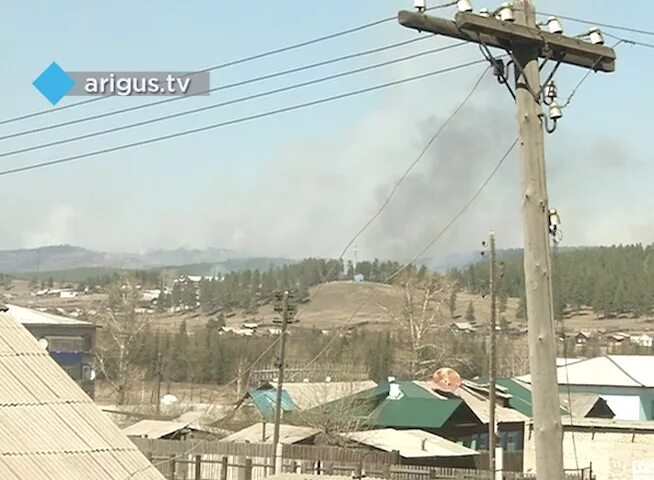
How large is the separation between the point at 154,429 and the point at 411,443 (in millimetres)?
13201

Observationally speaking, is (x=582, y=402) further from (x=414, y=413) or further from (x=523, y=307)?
(x=523, y=307)

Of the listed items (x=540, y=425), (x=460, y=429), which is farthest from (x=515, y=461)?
(x=540, y=425)

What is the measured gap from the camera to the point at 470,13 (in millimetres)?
10898

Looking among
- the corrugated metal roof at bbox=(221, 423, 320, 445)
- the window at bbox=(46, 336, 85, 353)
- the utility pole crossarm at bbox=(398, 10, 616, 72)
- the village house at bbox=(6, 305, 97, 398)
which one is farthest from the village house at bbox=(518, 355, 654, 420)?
the utility pole crossarm at bbox=(398, 10, 616, 72)

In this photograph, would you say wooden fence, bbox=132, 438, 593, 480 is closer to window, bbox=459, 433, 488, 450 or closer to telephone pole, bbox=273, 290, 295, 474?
telephone pole, bbox=273, 290, 295, 474

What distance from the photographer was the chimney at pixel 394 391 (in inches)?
1971

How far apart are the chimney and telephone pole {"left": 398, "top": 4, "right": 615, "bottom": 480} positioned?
130 feet

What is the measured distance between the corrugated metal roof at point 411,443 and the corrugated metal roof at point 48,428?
24.9m

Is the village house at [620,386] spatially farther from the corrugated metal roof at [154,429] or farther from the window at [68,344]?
the window at [68,344]

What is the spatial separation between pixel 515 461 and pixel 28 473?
35221mm

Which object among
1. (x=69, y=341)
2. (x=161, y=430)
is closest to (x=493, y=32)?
(x=161, y=430)

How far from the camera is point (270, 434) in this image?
46125mm

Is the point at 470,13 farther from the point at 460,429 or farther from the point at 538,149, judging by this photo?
the point at 460,429

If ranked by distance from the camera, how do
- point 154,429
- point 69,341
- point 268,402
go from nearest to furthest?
1. point 154,429
2. point 268,402
3. point 69,341
